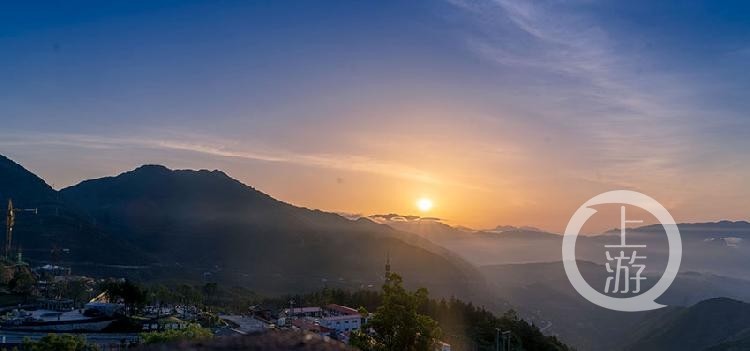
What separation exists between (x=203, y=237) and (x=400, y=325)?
105 meters

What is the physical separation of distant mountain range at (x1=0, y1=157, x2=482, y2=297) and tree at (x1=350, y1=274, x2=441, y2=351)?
227 feet

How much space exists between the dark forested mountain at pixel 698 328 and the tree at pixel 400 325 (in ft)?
238

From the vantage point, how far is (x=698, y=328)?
263ft

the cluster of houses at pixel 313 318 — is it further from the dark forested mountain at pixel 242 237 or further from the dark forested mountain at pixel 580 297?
the dark forested mountain at pixel 580 297

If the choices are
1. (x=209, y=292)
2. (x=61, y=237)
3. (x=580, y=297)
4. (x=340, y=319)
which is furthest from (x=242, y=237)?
(x=580, y=297)

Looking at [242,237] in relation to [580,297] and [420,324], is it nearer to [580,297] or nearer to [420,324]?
[580,297]

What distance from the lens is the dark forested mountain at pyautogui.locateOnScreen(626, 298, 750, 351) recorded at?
252ft

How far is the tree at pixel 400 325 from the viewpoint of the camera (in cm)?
1273

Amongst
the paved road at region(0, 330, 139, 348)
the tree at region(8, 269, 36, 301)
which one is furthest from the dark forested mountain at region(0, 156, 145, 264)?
the paved road at region(0, 330, 139, 348)

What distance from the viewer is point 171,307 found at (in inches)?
1785

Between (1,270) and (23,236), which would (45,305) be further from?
(23,236)

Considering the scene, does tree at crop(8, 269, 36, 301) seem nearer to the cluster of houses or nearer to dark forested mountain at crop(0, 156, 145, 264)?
the cluster of houses

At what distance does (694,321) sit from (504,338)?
5226 centimetres

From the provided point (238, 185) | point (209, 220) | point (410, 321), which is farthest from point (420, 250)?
point (410, 321)
